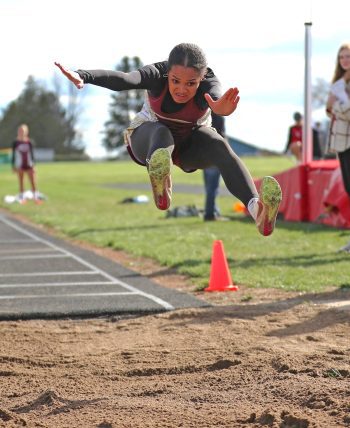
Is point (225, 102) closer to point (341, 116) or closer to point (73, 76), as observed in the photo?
point (73, 76)

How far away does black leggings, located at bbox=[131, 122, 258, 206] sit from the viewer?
19.4 feet

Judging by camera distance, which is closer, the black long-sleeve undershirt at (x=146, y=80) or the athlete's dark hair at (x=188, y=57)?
the black long-sleeve undershirt at (x=146, y=80)

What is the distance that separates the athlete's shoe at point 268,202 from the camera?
18.3ft

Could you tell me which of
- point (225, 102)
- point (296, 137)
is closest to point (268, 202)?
point (225, 102)

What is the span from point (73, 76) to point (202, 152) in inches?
45.3

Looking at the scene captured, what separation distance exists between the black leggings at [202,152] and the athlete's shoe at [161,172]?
0.62ft

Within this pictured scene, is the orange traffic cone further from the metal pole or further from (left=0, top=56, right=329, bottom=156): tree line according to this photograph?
(left=0, top=56, right=329, bottom=156): tree line

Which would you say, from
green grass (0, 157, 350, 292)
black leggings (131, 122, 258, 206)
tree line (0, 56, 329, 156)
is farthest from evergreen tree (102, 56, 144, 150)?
black leggings (131, 122, 258, 206)

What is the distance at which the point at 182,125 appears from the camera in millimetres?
6238

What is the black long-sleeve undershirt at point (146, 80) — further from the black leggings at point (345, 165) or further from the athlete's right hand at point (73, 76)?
the black leggings at point (345, 165)

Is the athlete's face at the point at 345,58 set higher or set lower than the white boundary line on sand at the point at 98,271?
higher

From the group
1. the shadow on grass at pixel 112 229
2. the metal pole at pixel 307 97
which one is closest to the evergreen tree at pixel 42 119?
the shadow on grass at pixel 112 229

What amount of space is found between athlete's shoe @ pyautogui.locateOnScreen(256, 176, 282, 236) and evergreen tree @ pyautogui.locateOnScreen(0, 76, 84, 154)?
81.4 meters

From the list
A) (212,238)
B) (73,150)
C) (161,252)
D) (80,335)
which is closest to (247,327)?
(80,335)
